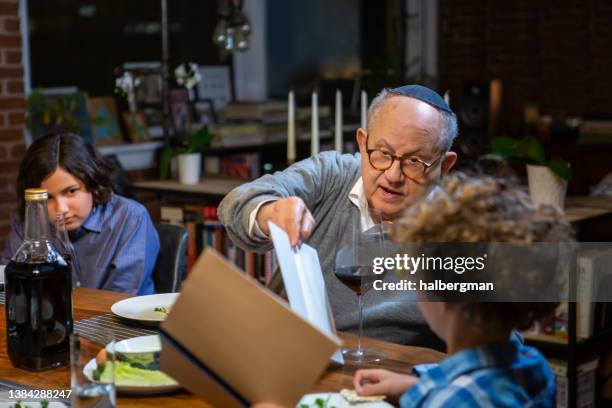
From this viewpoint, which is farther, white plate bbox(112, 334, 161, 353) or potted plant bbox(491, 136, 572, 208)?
potted plant bbox(491, 136, 572, 208)

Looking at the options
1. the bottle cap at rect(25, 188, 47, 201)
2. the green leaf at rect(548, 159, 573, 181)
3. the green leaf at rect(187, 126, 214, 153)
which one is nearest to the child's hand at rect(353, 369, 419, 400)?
the bottle cap at rect(25, 188, 47, 201)

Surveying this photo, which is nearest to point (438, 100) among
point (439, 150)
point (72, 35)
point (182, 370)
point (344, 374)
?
point (439, 150)

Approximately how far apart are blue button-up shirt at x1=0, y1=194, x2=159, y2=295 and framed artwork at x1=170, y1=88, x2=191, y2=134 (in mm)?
2030

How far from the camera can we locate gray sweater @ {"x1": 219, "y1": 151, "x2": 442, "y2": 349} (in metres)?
1.93

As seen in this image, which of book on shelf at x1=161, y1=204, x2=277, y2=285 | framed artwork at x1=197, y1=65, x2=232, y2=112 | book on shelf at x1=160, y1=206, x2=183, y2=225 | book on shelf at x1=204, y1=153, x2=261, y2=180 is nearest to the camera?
book on shelf at x1=161, y1=204, x2=277, y2=285

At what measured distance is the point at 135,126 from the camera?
4.50 m

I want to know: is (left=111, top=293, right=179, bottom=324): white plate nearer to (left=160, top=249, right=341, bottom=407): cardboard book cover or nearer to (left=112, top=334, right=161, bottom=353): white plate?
(left=112, top=334, right=161, bottom=353): white plate

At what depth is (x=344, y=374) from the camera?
5.00ft

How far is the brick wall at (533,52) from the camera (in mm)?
5805

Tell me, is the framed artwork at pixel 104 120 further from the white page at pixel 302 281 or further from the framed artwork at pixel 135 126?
the white page at pixel 302 281

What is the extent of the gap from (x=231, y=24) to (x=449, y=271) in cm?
321

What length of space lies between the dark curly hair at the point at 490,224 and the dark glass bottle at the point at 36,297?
0.69m

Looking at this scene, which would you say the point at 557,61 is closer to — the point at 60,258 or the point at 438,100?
the point at 438,100

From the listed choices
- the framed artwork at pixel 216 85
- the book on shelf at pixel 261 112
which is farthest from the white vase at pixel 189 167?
the framed artwork at pixel 216 85
